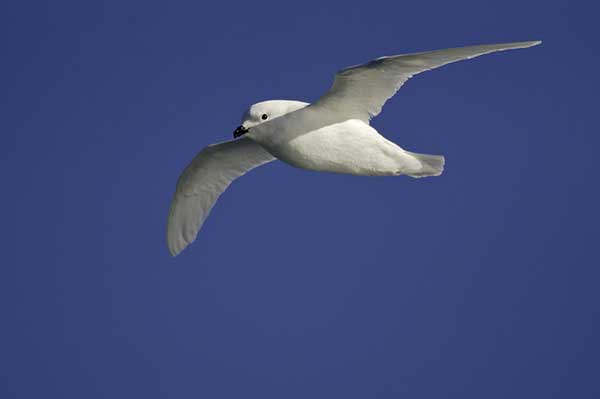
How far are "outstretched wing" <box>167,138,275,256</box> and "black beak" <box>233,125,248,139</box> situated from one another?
2.23 meters

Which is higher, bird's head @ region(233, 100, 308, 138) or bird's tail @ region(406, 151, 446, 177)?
bird's head @ region(233, 100, 308, 138)

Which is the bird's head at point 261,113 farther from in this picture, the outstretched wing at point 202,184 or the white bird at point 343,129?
the outstretched wing at point 202,184

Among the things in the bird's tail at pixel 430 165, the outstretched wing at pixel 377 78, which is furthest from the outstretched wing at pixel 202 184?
the bird's tail at pixel 430 165

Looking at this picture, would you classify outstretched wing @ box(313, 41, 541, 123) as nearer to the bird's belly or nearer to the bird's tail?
the bird's belly

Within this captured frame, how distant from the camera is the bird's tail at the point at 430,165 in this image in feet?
35.6

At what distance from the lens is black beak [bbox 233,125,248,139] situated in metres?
10.2

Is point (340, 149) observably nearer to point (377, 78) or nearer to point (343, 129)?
point (343, 129)

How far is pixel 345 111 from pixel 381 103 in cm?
41

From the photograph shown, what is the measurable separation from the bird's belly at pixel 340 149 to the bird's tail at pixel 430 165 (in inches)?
17.6

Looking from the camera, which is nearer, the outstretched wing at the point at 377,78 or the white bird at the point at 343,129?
the outstretched wing at the point at 377,78

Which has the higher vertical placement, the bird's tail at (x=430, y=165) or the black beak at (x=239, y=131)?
the black beak at (x=239, y=131)

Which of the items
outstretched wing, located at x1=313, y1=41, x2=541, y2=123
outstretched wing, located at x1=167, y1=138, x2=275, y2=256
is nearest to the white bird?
outstretched wing, located at x1=313, y1=41, x2=541, y2=123

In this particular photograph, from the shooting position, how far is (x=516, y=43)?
361 inches

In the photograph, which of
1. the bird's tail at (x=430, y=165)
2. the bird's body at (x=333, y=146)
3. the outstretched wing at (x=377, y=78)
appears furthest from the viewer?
the bird's tail at (x=430, y=165)
